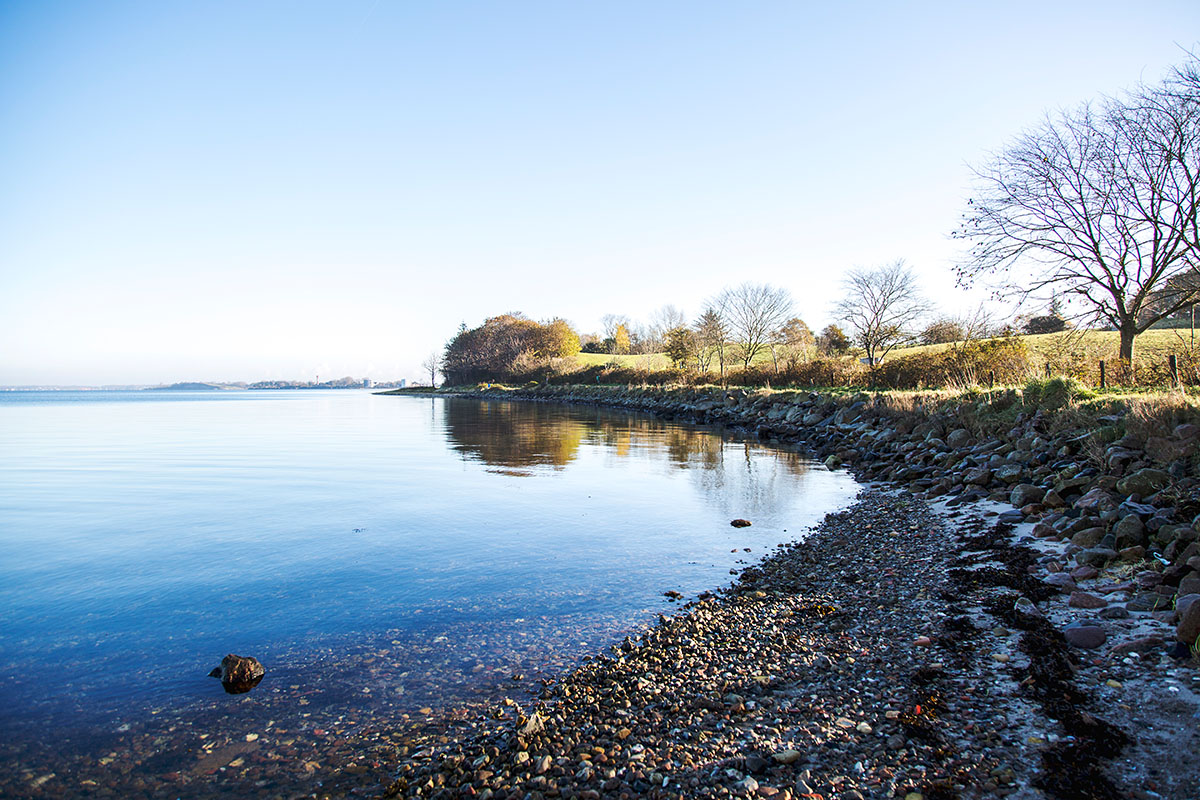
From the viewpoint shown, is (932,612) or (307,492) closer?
(932,612)

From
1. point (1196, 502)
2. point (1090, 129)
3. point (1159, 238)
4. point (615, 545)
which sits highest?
point (1090, 129)

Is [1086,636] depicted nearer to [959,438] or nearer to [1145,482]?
[1145,482]

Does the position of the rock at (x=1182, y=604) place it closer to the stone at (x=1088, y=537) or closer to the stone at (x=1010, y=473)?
the stone at (x=1088, y=537)

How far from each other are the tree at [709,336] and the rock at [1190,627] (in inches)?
2054

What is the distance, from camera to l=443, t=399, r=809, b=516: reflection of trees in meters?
15.4

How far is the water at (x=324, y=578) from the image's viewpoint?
5.29 m

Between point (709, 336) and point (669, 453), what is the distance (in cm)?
Answer: 3737

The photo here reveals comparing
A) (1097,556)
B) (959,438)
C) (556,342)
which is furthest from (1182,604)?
(556,342)

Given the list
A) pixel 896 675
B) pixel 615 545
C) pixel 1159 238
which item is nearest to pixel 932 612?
pixel 896 675

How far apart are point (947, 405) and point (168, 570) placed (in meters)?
20.4

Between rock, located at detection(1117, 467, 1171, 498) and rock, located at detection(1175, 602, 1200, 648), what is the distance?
4.02 metres

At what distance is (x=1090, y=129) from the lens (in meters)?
20.8

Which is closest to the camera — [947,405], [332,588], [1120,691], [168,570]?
[1120,691]

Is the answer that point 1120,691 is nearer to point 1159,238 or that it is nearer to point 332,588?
point 332,588
